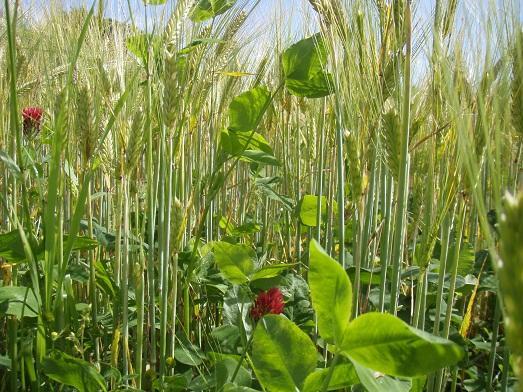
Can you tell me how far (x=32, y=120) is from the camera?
165 cm

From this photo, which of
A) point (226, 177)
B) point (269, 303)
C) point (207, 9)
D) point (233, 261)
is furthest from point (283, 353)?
point (207, 9)

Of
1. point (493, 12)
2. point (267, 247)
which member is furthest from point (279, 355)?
point (267, 247)

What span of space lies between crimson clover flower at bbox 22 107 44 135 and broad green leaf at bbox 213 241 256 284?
78 centimetres

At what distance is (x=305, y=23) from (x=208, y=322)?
2.69ft

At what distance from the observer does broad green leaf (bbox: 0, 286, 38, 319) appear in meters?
1.11

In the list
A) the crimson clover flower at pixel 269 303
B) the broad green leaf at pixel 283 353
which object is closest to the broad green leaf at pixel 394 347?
the broad green leaf at pixel 283 353

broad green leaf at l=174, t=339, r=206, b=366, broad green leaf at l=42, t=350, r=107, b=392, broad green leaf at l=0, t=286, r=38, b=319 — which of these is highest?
broad green leaf at l=0, t=286, r=38, b=319

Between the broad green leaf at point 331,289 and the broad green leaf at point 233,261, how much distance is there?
43 cm


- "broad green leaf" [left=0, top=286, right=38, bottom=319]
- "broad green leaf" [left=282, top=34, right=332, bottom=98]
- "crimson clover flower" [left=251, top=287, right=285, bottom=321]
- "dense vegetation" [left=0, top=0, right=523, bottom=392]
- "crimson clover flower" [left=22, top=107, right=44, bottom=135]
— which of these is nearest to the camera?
"dense vegetation" [left=0, top=0, right=523, bottom=392]

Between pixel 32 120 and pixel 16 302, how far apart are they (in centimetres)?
66

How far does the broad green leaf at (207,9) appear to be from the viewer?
121cm

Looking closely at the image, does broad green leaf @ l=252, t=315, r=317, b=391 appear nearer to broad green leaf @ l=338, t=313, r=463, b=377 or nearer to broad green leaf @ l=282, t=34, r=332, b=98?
broad green leaf @ l=338, t=313, r=463, b=377

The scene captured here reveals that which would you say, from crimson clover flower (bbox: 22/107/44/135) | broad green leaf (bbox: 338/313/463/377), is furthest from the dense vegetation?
crimson clover flower (bbox: 22/107/44/135)

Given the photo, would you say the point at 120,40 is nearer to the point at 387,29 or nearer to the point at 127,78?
the point at 127,78
